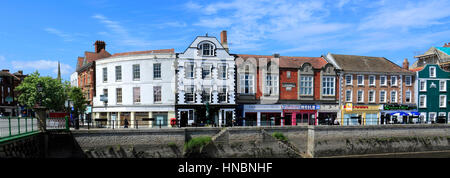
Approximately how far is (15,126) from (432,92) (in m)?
45.2

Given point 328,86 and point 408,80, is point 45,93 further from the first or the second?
point 408,80

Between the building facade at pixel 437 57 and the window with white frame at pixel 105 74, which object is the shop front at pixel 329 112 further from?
the window with white frame at pixel 105 74

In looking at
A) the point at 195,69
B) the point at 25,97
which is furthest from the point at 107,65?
the point at 25,97

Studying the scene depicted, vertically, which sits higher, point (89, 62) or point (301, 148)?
point (89, 62)

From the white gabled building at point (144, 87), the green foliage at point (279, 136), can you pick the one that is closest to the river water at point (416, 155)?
the green foliage at point (279, 136)

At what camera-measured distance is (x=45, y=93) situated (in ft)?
137

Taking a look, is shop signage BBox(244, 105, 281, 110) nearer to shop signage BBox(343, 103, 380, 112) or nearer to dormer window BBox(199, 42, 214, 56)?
dormer window BBox(199, 42, 214, 56)

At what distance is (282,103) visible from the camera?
128 feet

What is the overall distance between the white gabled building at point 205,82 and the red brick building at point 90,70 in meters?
11.3

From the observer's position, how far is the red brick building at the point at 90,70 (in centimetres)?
3962

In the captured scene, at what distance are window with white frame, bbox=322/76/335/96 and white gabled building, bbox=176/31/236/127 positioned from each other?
1127 cm

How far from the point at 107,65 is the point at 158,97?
6827 millimetres

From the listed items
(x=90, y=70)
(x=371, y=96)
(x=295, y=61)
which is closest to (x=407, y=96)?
(x=371, y=96)
